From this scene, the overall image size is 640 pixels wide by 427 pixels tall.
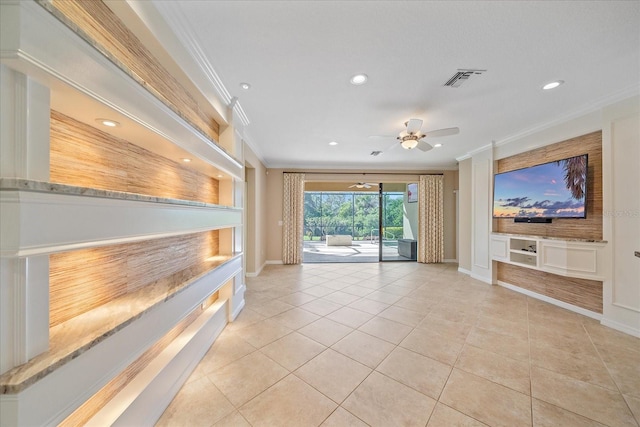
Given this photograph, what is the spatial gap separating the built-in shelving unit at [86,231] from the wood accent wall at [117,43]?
0.04 ft

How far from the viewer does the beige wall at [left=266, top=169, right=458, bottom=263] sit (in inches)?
243

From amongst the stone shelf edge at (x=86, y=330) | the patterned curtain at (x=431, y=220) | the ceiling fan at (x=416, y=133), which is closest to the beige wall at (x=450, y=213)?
the patterned curtain at (x=431, y=220)

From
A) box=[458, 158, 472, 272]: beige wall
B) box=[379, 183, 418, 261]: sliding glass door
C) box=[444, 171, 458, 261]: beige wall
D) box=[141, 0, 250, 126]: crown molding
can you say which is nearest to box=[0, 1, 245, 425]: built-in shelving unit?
box=[141, 0, 250, 126]: crown molding

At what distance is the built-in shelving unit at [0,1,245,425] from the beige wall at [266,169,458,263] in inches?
165

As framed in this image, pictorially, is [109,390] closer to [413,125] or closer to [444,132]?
[413,125]

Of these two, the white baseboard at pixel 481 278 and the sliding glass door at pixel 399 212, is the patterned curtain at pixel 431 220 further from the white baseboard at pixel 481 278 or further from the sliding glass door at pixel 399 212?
the sliding glass door at pixel 399 212

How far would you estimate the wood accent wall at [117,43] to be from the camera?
962 millimetres

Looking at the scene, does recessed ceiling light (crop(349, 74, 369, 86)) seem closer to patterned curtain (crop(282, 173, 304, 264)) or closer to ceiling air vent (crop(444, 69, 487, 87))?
ceiling air vent (crop(444, 69, 487, 87))

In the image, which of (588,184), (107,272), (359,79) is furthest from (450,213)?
(107,272)

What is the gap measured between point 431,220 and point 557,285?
10.1 ft

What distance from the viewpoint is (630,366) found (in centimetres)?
199

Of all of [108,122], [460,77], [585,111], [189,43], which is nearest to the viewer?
[108,122]

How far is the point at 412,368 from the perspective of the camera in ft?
6.46

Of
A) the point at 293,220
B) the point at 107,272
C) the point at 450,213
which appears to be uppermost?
the point at 450,213
